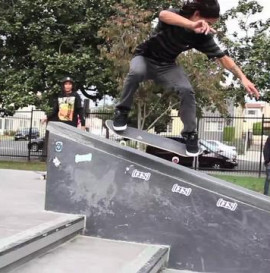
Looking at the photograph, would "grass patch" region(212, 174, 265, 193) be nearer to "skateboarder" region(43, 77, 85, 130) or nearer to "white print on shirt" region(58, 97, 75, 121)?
"skateboarder" region(43, 77, 85, 130)

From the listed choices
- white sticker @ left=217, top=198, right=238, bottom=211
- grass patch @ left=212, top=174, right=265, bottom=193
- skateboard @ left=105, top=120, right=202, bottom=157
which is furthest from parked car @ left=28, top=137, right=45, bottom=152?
white sticker @ left=217, top=198, right=238, bottom=211

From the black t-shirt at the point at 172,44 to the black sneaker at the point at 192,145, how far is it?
0.89 meters

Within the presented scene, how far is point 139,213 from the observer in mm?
4664

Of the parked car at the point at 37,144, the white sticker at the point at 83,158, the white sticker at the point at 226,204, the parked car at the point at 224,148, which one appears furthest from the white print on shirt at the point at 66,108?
the parked car at the point at 224,148

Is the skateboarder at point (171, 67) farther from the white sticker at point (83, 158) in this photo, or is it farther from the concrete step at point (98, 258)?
the concrete step at point (98, 258)

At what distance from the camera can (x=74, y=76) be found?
62.5 ft

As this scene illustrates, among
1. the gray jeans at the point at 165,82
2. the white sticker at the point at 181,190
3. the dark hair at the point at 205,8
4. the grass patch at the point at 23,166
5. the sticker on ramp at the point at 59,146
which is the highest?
the dark hair at the point at 205,8

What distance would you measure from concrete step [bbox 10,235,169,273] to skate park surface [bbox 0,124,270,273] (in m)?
0.02

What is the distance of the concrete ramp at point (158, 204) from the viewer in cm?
440

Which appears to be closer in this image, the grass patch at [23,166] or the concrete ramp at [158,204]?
the concrete ramp at [158,204]

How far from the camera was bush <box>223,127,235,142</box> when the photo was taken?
2167 cm

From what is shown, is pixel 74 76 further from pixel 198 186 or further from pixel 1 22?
pixel 198 186

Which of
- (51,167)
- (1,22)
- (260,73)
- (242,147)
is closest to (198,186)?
(51,167)

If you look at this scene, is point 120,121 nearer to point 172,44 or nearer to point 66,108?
point 172,44
